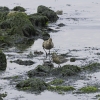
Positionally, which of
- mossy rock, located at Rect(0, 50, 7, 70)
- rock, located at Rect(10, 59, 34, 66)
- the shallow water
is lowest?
the shallow water

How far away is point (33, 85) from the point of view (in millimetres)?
16500

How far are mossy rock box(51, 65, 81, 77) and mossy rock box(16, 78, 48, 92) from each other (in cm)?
197

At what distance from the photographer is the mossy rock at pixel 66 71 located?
725 inches

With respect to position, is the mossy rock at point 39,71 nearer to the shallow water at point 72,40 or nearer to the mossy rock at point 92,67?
the shallow water at point 72,40

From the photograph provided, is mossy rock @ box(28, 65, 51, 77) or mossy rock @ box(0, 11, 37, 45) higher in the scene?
mossy rock @ box(0, 11, 37, 45)

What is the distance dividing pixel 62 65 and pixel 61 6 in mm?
29915

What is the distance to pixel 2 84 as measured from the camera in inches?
675

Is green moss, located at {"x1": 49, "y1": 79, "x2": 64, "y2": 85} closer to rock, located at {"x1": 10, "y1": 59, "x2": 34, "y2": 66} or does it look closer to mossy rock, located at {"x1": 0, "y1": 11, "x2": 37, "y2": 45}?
rock, located at {"x1": 10, "y1": 59, "x2": 34, "y2": 66}

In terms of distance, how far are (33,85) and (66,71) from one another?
239 centimetres

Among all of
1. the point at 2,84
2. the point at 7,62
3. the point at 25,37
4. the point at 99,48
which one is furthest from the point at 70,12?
the point at 2,84

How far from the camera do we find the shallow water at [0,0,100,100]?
52.4 ft

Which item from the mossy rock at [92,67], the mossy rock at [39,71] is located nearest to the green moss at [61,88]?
the mossy rock at [39,71]

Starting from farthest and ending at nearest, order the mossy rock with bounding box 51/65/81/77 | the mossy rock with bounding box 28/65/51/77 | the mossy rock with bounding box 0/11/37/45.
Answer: the mossy rock with bounding box 0/11/37/45, the mossy rock with bounding box 28/65/51/77, the mossy rock with bounding box 51/65/81/77

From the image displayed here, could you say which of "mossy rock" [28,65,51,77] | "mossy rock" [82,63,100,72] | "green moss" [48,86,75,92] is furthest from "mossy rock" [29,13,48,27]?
"green moss" [48,86,75,92]
